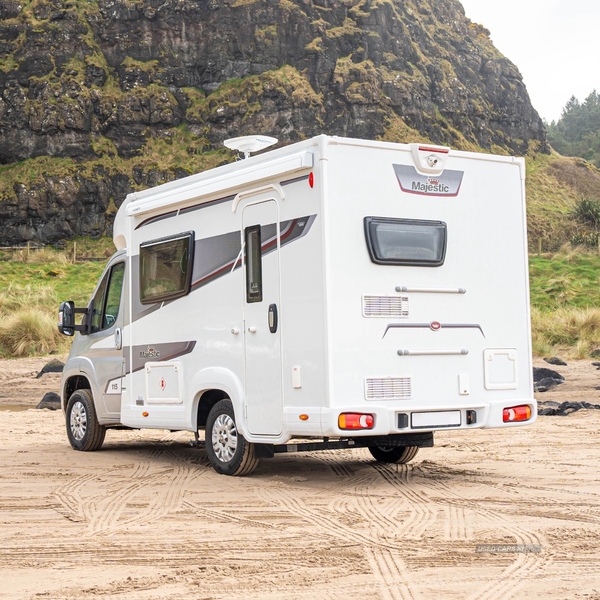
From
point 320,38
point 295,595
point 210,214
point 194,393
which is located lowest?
point 295,595

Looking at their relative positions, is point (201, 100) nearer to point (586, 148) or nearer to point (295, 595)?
point (586, 148)

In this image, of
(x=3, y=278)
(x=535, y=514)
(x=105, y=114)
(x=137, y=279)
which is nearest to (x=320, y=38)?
(x=105, y=114)

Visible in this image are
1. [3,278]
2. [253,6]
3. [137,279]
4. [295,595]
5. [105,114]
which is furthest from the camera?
[253,6]

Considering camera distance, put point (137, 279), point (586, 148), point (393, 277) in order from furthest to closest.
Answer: point (586, 148) → point (137, 279) → point (393, 277)

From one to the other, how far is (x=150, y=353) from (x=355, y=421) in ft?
10.4

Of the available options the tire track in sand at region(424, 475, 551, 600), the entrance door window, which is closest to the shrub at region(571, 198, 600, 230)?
the entrance door window

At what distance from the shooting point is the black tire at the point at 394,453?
35.1 ft

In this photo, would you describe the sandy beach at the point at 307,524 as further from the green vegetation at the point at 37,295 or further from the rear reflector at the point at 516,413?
the green vegetation at the point at 37,295

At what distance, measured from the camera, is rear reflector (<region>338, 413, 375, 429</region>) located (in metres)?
8.40

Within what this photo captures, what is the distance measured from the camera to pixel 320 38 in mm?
61312

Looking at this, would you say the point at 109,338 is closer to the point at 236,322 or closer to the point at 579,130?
the point at 236,322

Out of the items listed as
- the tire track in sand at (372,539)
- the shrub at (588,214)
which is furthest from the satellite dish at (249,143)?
the shrub at (588,214)

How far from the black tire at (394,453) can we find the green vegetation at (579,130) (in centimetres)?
8147

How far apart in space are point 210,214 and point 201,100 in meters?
51.5
